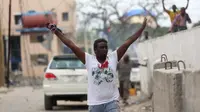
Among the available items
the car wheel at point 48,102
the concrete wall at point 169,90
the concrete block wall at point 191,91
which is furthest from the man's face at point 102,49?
the car wheel at point 48,102

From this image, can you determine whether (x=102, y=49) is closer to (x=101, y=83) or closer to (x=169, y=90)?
(x=101, y=83)

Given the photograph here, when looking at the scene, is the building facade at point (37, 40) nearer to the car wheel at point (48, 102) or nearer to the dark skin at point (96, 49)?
the car wheel at point (48, 102)

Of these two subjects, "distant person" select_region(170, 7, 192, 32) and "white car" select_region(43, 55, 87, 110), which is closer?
"distant person" select_region(170, 7, 192, 32)

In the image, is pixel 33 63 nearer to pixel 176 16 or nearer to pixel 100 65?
pixel 176 16

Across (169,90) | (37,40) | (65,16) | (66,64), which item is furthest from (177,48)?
(37,40)

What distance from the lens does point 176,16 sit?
13.7 metres

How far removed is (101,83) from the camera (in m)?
6.55

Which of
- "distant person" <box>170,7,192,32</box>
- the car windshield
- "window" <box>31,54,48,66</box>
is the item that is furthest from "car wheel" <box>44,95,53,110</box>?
"window" <box>31,54,48,66</box>

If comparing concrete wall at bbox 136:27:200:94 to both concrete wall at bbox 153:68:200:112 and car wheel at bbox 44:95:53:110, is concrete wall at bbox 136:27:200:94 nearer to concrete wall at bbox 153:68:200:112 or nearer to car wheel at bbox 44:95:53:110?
concrete wall at bbox 153:68:200:112

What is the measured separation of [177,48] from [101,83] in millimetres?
5968

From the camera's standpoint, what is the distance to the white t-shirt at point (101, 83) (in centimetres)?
655

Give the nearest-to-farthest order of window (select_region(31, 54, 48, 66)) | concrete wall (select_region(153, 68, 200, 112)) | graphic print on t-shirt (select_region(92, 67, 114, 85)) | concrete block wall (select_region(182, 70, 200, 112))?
graphic print on t-shirt (select_region(92, 67, 114, 85)) → concrete block wall (select_region(182, 70, 200, 112)) → concrete wall (select_region(153, 68, 200, 112)) → window (select_region(31, 54, 48, 66))

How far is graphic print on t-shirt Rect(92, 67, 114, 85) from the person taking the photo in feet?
21.5

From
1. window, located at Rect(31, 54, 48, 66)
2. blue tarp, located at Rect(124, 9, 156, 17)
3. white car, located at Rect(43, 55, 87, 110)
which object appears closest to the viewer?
white car, located at Rect(43, 55, 87, 110)
